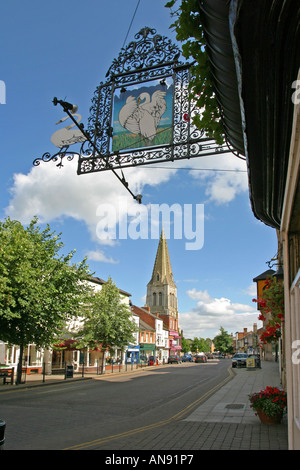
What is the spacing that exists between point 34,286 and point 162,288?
252 ft

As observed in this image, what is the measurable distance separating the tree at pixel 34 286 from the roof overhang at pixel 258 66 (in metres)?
17.1

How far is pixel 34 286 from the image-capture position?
2083cm

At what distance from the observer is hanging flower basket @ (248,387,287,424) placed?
9.66m

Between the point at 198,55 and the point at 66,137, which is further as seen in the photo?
the point at 66,137

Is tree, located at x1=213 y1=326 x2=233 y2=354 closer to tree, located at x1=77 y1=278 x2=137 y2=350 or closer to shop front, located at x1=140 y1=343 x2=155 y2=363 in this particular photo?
shop front, located at x1=140 y1=343 x2=155 y2=363

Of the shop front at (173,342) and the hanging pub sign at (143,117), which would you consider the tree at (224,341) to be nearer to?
the shop front at (173,342)

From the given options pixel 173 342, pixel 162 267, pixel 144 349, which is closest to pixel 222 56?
pixel 144 349

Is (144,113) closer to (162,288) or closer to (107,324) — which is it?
(107,324)

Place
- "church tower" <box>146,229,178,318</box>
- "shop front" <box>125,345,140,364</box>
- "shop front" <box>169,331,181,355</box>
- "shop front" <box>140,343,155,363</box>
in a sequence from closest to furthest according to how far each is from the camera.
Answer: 1. "shop front" <box>125,345,140,364</box>
2. "shop front" <box>140,343,155,363</box>
3. "shop front" <box>169,331,181,355</box>
4. "church tower" <box>146,229,178,318</box>

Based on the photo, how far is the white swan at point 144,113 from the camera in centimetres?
755

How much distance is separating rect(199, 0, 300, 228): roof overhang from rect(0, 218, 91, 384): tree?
17.1 meters

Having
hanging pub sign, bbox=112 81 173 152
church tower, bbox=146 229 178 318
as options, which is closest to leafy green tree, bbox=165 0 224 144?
hanging pub sign, bbox=112 81 173 152

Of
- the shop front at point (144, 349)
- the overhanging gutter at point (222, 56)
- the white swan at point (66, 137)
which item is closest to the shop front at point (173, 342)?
the shop front at point (144, 349)
